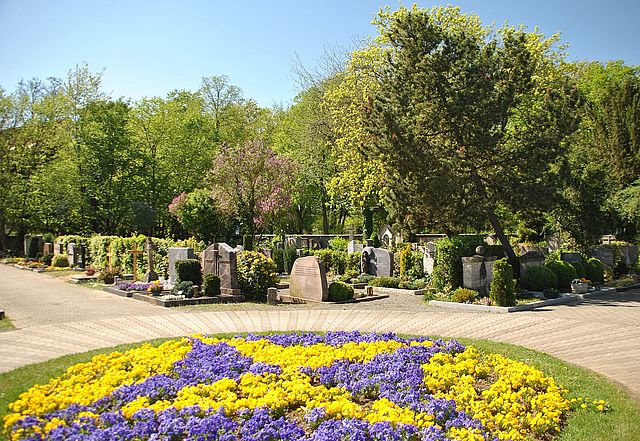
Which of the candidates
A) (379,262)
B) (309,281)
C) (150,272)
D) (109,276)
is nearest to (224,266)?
(309,281)

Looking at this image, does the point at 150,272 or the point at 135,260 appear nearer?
the point at 150,272

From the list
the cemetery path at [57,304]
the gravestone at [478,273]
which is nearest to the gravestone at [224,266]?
the cemetery path at [57,304]

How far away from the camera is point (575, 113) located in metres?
19.3

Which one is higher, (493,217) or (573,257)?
(493,217)

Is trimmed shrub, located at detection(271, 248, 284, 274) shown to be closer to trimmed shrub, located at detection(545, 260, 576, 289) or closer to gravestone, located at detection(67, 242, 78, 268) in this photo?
gravestone, located at detection(67, 242, 78, 268)

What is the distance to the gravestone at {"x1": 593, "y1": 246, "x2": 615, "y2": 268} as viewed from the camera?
2281cm

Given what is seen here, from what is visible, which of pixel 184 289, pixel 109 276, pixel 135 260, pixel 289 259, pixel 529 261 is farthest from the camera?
pixel 289 259

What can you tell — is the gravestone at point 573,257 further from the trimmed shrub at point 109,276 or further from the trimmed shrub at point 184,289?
the trimmed shrub at point 109,276

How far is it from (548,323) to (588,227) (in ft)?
→ 40.7

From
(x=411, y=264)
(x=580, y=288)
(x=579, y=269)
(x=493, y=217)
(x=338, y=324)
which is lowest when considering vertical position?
(x=338, y=324)

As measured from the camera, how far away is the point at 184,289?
676 inches

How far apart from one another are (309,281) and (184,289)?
4133mm

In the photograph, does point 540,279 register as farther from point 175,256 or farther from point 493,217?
point 175,256

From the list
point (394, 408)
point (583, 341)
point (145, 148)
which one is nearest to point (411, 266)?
point (583, 341)
